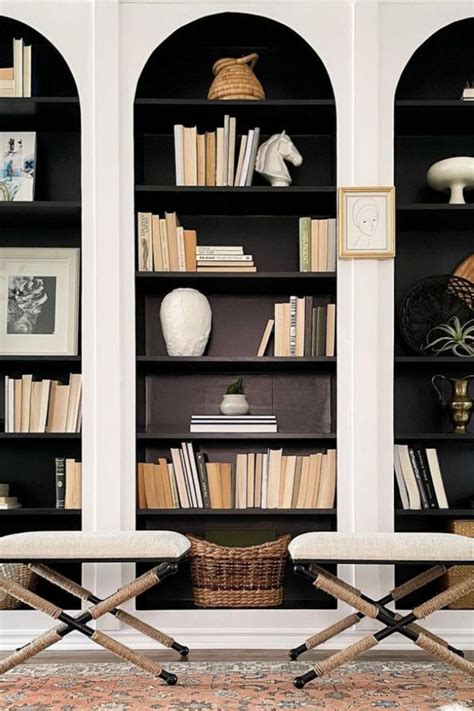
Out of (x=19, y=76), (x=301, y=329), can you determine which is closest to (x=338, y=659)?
(x=301, y=329)

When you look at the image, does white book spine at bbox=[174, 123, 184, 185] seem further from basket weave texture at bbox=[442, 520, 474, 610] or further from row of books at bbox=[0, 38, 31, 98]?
basket weave texture at bbox=[442, 520, 474, 610]

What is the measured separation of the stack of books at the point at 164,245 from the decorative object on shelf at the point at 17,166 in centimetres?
51

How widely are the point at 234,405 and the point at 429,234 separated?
1.19 m

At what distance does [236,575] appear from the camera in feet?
12.3

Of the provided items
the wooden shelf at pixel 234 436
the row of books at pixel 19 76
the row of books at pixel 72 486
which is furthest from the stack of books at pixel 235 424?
the row of books at pixel 19 76

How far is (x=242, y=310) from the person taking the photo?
4.22 m

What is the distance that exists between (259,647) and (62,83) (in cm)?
Result: 260

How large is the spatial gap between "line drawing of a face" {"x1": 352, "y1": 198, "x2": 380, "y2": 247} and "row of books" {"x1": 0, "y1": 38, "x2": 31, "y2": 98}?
143 centimetres

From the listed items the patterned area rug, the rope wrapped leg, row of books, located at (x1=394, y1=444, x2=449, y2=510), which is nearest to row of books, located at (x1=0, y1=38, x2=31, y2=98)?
row of books, located at (x1=394, y1=444, x2=449, y2=510)

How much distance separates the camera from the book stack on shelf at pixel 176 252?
12.7ft

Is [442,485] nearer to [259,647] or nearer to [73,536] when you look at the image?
[259,647]

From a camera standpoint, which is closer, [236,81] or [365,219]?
[365,219]

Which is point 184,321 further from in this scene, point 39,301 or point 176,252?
point 39,301

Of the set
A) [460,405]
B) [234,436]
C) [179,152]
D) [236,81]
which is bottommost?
[234,436]
